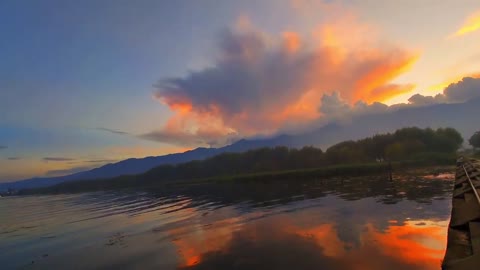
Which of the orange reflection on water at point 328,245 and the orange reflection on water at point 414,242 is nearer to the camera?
→ the orange reflection on water at point 414,242

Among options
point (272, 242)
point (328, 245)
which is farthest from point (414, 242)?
point (272, 242)

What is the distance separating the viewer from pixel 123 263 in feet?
74.4

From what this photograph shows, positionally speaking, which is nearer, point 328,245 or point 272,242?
point 328,245

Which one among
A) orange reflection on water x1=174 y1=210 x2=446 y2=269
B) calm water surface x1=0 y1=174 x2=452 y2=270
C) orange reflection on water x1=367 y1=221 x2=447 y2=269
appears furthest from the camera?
calm water surface x1=0 y1=174 x2=452 y2=270

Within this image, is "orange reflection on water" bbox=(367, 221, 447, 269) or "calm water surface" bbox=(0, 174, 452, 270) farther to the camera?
"calm water surface" bbox=(0, 174, 452, 270)

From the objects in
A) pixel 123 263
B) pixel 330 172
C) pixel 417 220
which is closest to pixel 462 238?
pixel 417 220

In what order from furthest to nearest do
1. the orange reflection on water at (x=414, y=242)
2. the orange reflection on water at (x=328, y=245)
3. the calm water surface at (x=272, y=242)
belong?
the calm water surface at (x=272, y=242), the orange reflection on water at (x=328, y=245), the orange reflection on water at (x=414, y=242)

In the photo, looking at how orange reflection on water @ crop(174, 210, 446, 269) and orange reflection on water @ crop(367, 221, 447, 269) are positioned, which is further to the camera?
orange reflection on water @ crop(174, 210, 446, 269)

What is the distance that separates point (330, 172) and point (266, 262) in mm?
99862

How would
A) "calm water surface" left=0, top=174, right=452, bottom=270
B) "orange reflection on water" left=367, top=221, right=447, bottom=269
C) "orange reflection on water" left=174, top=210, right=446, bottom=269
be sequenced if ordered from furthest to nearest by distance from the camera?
"calm water surface" left=0, top=174, right=452, bottom=270 < "orange reflection on water" left=174, top=210, right=446, bottom=269 < "orange reflection on water" left=367, top=221, right=447, bottom=269

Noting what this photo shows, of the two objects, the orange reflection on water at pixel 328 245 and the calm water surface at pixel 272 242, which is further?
the calm water surface at pixel 272 242

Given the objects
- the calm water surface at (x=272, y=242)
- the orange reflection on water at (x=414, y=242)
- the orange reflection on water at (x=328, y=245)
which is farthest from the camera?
the calm water surface at (x=272, y=242)

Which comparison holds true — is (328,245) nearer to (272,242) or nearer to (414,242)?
(272,242)

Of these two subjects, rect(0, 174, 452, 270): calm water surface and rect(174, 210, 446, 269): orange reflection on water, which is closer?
rect(174, 210, 446, 269): orange reflection on water
